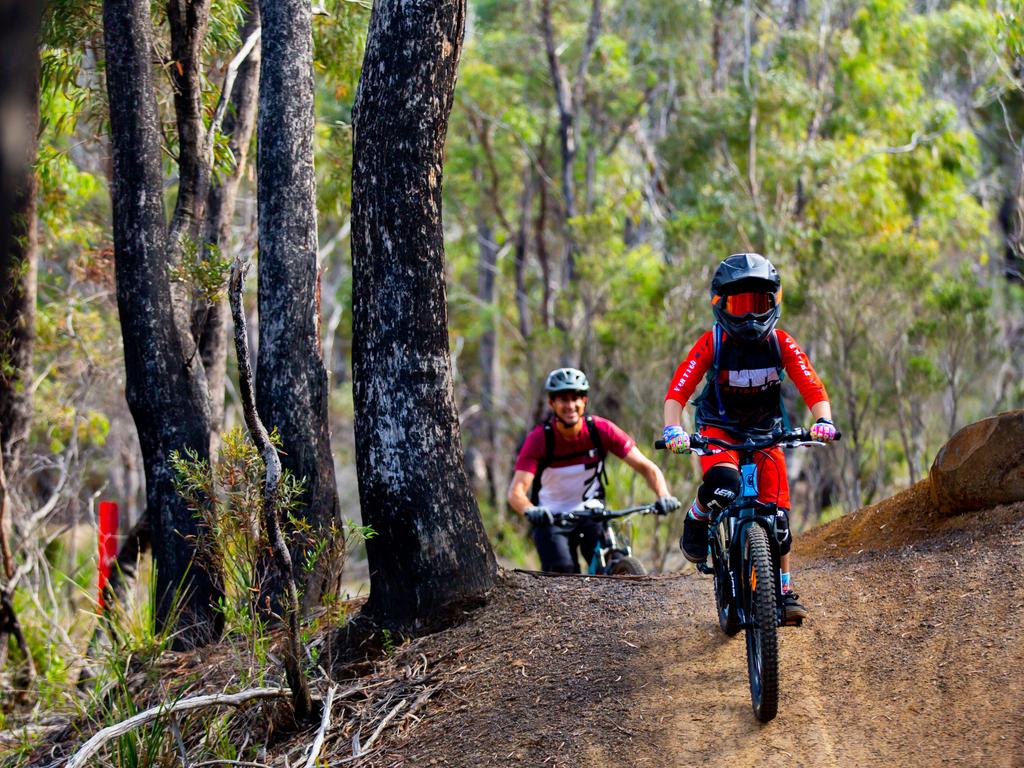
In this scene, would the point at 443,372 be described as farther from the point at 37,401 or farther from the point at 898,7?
the point at 898,7

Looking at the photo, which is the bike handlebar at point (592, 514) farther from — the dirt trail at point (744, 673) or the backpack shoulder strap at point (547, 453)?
the dirt trail at point (744, 673)

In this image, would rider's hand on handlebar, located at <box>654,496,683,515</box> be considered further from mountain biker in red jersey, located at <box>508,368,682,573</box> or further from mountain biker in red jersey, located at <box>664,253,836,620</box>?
mountain biker in red jersey, located at <box>664,253,836,620</box>

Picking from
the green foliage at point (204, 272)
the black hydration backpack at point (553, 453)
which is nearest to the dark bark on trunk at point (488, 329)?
the black hydration backpack at point (553, 453)

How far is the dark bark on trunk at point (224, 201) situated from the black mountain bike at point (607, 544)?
2.93 m

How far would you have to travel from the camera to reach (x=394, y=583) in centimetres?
662

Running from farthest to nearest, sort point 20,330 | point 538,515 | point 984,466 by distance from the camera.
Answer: point 20,330
point 538,515
point 984,466

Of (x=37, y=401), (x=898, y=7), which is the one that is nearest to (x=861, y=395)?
(x=898, y=7)

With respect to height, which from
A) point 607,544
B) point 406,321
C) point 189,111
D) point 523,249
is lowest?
point 607,544

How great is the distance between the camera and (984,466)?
6.94 m

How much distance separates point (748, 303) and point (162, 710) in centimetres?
355

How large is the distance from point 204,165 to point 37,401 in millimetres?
8527

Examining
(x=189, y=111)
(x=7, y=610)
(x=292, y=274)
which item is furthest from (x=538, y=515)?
(x=7, y=610)

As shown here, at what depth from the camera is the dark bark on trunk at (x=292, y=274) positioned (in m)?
7.48

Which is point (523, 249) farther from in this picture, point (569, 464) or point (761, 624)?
point (761, 624)
